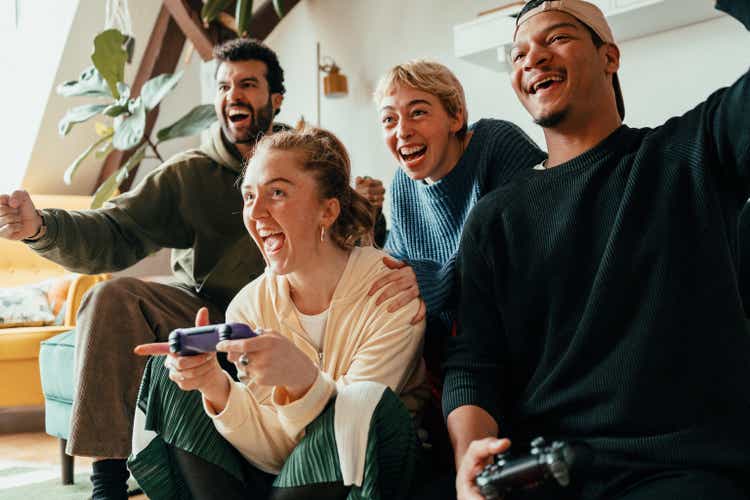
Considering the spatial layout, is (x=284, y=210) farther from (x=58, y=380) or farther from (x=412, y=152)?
(x=58, y=380)

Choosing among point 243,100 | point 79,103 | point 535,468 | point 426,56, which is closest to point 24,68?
point 79,103

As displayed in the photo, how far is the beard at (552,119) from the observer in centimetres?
125

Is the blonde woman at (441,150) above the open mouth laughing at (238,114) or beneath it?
beneath

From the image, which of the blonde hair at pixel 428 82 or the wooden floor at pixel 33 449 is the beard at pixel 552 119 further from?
the wooden floor at pixel 33 449

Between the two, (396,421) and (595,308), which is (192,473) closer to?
(396,421)

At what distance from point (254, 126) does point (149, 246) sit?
1.57 ft

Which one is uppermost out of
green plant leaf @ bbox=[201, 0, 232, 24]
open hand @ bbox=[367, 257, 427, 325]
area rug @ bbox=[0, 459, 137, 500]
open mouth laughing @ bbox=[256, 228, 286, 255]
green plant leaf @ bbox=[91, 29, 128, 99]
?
green plant leaf @ bbox=[201, 0, 232, 24]

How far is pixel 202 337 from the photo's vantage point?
3.46 ft

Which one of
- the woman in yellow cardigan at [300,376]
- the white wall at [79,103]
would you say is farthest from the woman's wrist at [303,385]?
the white wall at [79,103]

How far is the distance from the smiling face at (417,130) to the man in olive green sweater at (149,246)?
36 centimetres

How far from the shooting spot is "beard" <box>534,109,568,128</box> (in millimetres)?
1246

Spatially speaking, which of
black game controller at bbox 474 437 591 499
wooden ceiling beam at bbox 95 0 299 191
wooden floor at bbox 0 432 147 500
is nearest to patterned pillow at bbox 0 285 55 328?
wooden floor at bbox 0 432 147 500

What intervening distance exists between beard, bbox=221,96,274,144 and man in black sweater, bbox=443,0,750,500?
1.20 m

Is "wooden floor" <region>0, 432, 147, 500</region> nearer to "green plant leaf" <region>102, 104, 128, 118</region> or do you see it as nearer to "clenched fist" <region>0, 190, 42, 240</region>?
"clenched fist" <region>0, 190, 42, 240</region>
